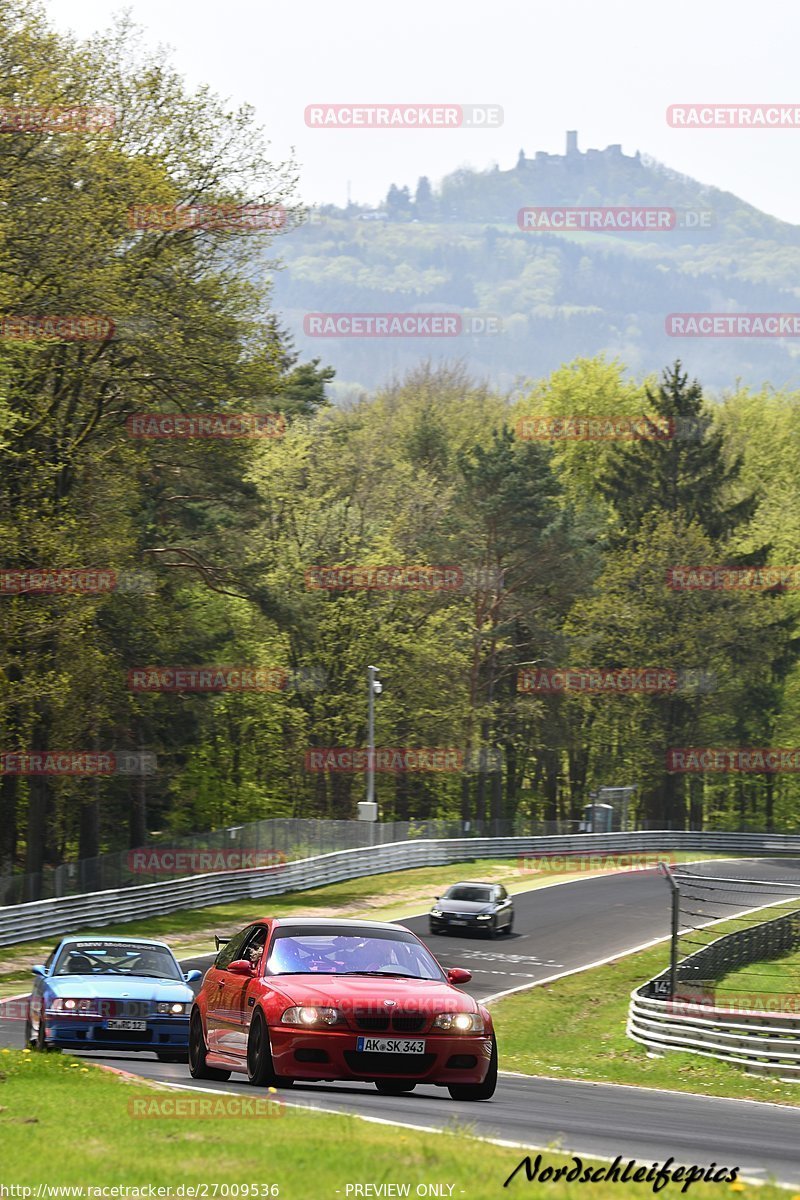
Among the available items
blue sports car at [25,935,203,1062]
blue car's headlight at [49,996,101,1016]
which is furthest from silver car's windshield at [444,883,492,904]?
blue car's headlight at [49,996,101,1016]

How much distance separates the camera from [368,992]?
487 inches

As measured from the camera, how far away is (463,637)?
75312 mm

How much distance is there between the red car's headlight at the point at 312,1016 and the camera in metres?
12.1

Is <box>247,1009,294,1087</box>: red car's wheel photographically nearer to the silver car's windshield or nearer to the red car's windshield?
the red car's windshield

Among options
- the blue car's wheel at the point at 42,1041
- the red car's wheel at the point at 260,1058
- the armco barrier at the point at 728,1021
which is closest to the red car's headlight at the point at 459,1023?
the red car's wheel at the point at 260,1058

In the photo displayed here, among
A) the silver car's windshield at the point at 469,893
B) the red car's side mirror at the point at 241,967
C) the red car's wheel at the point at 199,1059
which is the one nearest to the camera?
the red car's side mirror at the point at 241,967

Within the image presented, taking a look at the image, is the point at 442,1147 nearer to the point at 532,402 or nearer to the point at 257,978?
the point at 257,978

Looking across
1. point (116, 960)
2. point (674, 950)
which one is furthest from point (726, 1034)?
point (116, 960)

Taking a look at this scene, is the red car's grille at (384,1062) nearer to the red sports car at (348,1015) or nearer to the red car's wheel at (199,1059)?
the red sports car at (348,1015)

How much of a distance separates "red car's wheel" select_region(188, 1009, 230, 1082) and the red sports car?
0.95 feet

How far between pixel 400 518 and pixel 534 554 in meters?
6.54

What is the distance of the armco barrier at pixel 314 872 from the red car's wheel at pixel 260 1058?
2427 cm

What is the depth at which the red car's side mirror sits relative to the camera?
43.3 ft

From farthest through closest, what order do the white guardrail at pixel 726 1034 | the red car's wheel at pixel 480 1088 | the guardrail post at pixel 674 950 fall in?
the guardrail post at pixel 674 950 → the white guardrail at pixel 726 1034 → the red car's wheel at pixel 480 1088
